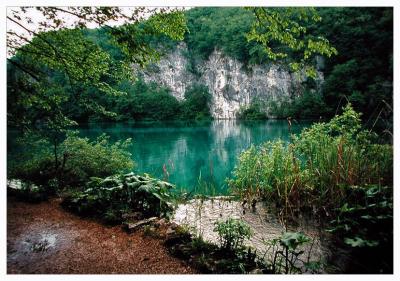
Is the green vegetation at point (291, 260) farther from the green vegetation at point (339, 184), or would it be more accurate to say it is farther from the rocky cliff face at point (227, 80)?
the rocky cliff face at point (227, 80)

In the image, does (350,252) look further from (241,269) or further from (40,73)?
(40,73)

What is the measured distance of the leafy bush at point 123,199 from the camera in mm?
3463

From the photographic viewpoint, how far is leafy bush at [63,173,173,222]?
3.46 m

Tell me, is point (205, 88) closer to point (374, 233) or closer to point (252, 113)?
point (252, 113)

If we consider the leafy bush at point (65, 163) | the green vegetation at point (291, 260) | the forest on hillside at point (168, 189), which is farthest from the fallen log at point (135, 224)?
the leafy bush at point (65, 163)

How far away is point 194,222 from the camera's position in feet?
11.4

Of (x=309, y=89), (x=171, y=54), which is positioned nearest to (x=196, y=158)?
(x=309, y=89)

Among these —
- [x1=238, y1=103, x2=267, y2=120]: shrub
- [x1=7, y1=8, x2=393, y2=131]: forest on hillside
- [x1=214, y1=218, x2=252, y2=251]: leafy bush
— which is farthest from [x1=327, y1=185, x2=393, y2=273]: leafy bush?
[x1=238, y1=103, x2=267, y2=120]: shrub

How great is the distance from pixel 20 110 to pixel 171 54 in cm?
6577

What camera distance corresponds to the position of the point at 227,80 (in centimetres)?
5950

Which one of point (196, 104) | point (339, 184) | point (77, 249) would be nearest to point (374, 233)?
point (339, 184)

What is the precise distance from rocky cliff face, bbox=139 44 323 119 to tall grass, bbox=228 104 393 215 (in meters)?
42.1

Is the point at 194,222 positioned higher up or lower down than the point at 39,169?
lower down

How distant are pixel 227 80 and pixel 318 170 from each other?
57.5 metres
